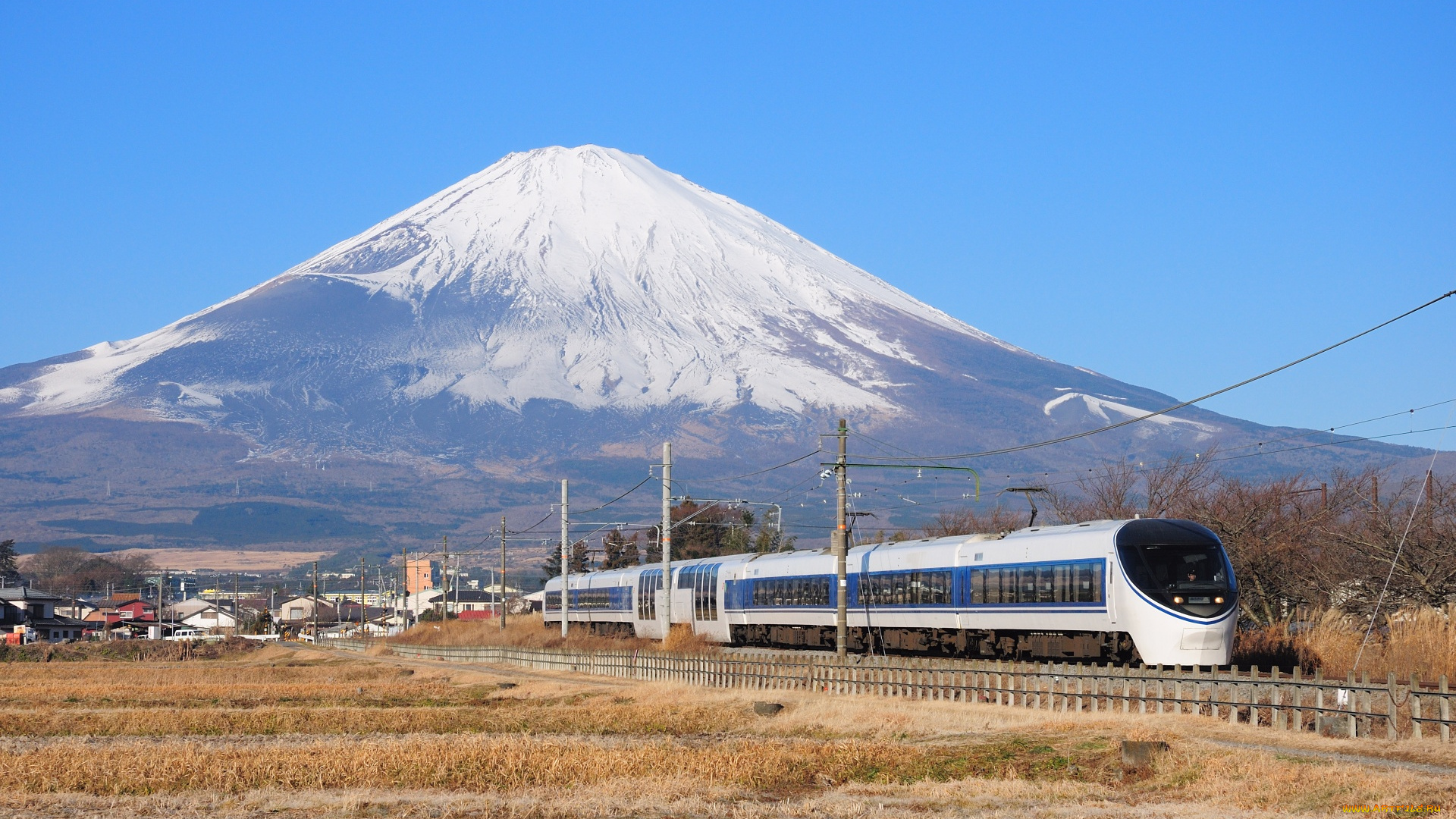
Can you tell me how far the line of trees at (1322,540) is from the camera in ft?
135

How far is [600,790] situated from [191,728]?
47.3 ft

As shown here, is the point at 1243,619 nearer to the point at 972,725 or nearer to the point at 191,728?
the point at 972,725

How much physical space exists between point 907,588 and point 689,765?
907 inches

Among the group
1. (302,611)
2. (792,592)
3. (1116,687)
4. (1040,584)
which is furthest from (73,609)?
(1116,687)

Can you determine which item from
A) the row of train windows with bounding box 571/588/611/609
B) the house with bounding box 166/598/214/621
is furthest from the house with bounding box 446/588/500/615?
the row of train windows with bounding box 571/588/611/609

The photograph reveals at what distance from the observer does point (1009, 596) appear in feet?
131

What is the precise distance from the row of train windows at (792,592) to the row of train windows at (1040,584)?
9439 mm

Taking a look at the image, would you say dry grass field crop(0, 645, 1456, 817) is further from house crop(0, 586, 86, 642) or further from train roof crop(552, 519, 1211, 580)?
house crop(0, 586, 86, 642)

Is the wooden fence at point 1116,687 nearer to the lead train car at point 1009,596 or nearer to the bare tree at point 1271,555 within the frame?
the lead train car at point 1009,596

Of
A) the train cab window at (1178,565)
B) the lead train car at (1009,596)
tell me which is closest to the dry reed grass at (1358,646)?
the train cab window at (1178,565)

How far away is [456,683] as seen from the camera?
54375 mm

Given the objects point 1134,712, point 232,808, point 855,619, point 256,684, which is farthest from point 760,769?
point 256,684

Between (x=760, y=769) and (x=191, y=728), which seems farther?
(x=191, y=728)

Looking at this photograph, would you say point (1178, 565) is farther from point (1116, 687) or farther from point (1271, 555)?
point (1271, 555)
